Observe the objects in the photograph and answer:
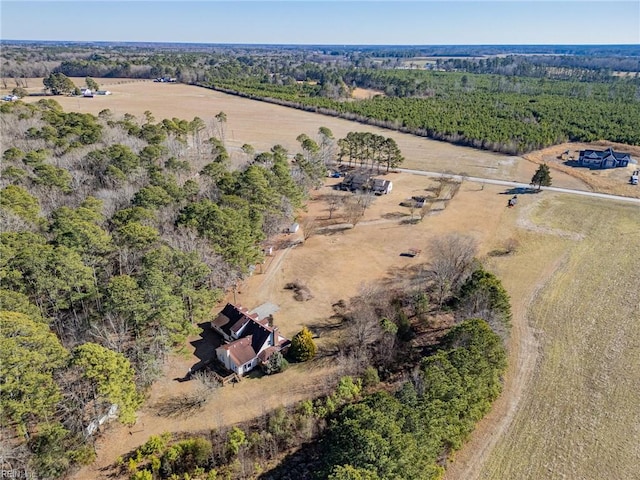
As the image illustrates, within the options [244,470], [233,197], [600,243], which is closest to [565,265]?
[600,243]

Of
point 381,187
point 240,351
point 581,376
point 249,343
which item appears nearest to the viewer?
point 581,376

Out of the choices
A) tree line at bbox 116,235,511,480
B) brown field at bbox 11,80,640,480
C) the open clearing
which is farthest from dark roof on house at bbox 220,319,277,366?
tree line at bbox 116,235,511,480

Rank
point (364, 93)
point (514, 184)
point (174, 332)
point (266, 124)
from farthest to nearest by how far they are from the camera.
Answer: point (364, 93), point (266, 124), point (514, 184), point (174, 332)

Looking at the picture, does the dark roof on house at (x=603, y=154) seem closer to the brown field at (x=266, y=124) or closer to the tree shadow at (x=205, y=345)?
the brown field at (x=266, y=124)

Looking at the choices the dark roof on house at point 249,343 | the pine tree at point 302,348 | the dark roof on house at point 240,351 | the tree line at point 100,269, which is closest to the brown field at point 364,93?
the tree line at point 100,269

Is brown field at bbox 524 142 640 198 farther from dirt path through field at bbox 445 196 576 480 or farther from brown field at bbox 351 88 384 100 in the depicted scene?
brown field at bbox 351 88 384 100

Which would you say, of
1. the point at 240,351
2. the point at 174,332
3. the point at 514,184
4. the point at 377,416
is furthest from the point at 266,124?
the point at 377,416

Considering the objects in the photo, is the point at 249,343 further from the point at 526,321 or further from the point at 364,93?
the point at 364,93

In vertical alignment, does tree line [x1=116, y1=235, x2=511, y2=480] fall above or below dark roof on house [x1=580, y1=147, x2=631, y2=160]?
below
